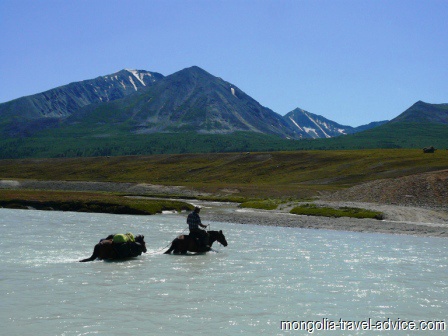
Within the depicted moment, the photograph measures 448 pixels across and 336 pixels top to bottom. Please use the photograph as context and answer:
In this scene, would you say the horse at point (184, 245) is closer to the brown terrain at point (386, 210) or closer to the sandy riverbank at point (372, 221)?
the sandy riverbank at point (372, 221)

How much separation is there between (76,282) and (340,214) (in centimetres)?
4564

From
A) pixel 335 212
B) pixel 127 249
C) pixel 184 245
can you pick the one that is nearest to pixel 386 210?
pixel 335 212

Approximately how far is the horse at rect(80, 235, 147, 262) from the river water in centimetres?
54

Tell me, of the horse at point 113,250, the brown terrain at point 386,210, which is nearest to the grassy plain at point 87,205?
the brown terrain at point 386,210

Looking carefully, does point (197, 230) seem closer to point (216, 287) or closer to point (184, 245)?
point (184, 245)

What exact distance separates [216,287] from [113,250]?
845 centimetres

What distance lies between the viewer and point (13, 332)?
580 inches

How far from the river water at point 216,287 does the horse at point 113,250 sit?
1.79ft

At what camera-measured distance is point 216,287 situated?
21.7 metres

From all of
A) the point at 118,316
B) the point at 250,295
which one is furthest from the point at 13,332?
the point at 250,295

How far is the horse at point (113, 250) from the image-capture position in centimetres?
2742

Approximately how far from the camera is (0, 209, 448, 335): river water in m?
16.2

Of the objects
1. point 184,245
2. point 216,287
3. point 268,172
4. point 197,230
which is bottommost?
point 216,287

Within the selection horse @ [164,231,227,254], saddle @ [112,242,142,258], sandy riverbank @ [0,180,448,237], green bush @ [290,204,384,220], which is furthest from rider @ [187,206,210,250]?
green bush @ [290,204,384,220]
